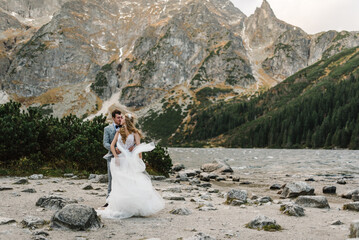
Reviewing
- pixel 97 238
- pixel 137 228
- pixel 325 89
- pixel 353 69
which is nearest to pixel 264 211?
pixel 137 228

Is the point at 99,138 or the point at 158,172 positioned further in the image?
the point at 158,172

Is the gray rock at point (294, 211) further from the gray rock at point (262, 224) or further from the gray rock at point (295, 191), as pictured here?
the gray rock at point (295, 191)

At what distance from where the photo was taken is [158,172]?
81.9ft

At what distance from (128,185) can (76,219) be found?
2021 mm

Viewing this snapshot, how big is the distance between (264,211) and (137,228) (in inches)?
218

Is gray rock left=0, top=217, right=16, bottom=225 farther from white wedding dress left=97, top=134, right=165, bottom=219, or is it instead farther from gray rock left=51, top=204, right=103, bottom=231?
white wedding dress left=97, top=134, right=165, bottom=219

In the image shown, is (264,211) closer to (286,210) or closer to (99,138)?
(286,210)

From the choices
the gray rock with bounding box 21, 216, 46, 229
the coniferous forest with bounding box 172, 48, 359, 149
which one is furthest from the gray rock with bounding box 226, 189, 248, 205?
the coniferous forest with bounding box 172, 48, 359, 149

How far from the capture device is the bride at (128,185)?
28.0 ft

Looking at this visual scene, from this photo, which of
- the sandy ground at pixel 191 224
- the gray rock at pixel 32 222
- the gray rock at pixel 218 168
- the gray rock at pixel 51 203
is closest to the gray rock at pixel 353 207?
the sandy ground at pixel 191 224

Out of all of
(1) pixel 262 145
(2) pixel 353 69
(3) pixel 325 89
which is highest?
(2) pixel 353 69

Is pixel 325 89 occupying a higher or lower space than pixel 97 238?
higher

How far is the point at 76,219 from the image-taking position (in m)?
6.89

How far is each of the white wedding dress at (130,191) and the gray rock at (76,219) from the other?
4.39ft
